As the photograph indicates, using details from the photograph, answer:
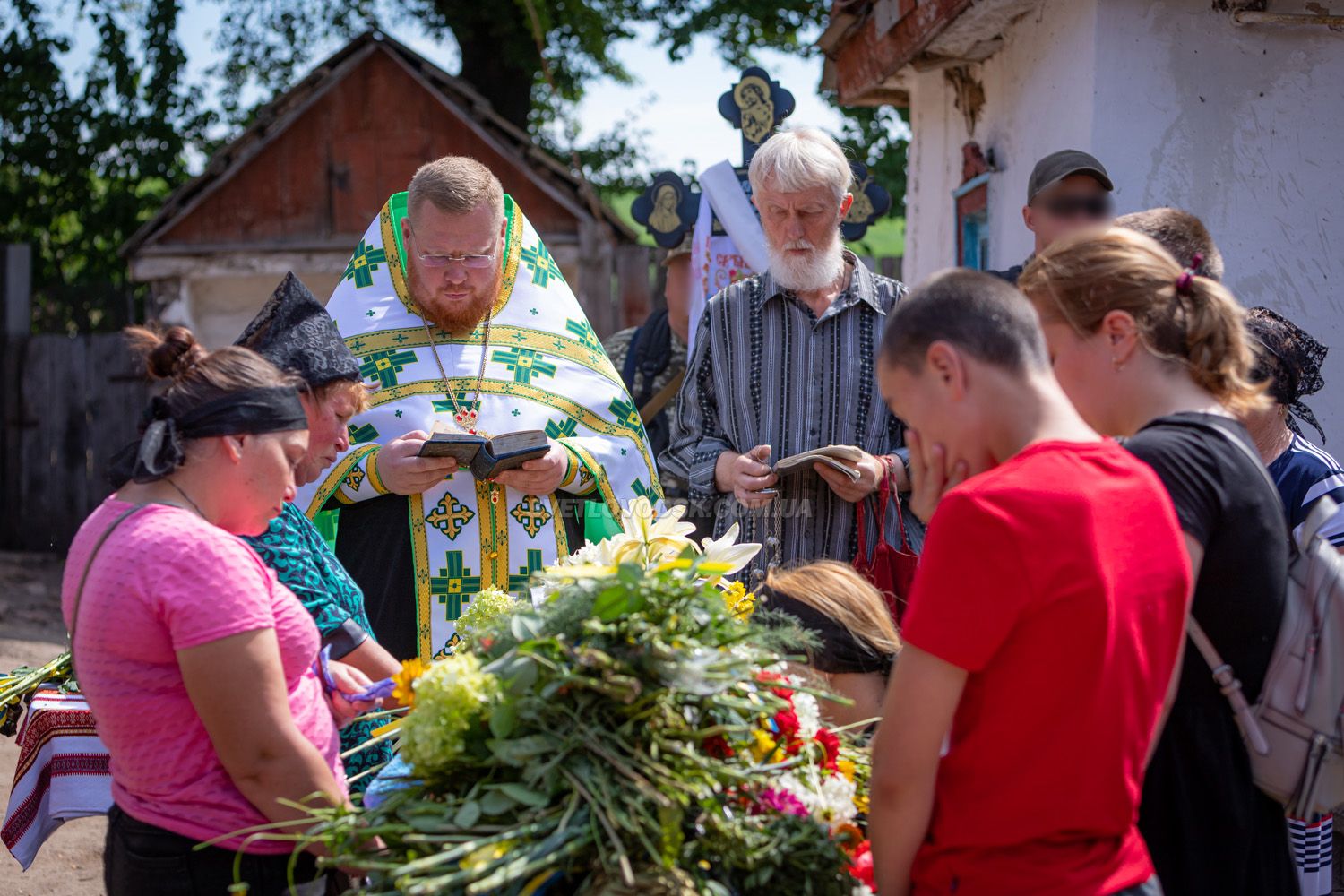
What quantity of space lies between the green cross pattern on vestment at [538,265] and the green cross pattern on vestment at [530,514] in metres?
0.74

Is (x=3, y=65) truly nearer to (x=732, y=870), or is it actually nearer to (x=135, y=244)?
(x=135, y=244)

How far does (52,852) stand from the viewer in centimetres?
486

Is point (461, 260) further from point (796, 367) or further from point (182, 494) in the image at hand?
point (182, 494)

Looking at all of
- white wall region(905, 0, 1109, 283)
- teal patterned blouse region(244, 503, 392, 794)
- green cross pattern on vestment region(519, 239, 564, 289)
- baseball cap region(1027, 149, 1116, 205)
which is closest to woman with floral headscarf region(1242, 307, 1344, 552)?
baseball cap region(1027, 149, 1116, 205)

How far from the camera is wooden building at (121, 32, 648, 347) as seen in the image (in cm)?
1080

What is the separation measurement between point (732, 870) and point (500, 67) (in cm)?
1246

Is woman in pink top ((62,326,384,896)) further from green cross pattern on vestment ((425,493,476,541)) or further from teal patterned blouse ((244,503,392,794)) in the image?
green cross pattern on vestment ((425,493,476,541))

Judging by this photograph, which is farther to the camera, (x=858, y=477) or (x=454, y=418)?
(x=454, y=418)

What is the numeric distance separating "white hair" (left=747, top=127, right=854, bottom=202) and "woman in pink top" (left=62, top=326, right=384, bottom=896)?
1969 mm

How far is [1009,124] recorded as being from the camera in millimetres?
5863

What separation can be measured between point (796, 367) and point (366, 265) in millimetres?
1418

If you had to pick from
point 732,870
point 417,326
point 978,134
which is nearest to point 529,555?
point 417,326

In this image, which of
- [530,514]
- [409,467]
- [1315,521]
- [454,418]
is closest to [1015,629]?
[1315,521]

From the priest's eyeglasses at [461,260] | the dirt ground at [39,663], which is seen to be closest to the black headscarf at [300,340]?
the priest's eyeglasses at [461,260]
